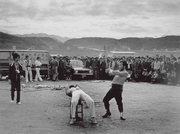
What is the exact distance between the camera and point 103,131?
Answer: 22.7ft

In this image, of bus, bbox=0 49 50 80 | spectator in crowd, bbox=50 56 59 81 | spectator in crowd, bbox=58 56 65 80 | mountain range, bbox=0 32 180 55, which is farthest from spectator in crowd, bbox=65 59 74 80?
mountain range, bbox=0 32 180 55

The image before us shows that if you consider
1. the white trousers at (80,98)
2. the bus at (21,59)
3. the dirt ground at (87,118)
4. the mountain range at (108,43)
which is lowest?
the dirt ground at (87,118)

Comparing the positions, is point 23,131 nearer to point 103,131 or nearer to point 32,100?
point 103,131

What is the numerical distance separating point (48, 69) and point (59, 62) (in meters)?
1.15

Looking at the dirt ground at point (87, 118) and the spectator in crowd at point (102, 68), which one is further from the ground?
the spectator in crowd at point (102, 68)

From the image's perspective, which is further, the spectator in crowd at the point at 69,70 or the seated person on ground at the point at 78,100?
the spectator in crowd at the point at 69,70

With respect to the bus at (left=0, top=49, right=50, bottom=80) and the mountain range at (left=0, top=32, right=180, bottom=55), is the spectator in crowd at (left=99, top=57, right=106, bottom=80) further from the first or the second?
the mountain range at (left=0, top=32, right=180, bottom=55)

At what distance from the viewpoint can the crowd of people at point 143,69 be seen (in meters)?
19.3

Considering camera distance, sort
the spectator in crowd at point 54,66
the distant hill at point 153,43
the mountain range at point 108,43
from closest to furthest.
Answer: the spectator in crowd at point 54,66 → the mountain range at point 108,43 → the distant hill at point 153,43

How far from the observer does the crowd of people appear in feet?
63.2

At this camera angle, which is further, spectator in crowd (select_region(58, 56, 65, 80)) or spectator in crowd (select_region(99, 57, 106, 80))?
spectator in crowd (select_region(99, 57, 106, 80))

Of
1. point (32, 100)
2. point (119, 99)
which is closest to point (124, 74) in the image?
point (119, 99)

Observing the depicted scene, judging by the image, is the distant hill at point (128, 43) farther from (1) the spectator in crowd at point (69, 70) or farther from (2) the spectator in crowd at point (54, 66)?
(2) the spectator in crowd at point (54, 66)

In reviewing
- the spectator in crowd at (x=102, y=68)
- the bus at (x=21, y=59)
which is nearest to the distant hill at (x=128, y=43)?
the bus at (x=21, y=59)
